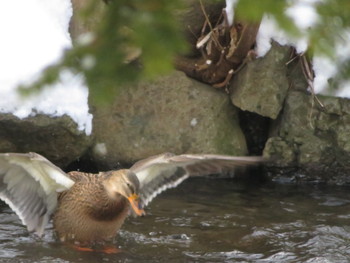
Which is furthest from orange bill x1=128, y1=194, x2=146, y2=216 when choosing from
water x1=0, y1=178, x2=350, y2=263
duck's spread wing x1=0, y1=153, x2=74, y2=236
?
duck's spread wing x1=0, y1=153, x2=74, y2=236

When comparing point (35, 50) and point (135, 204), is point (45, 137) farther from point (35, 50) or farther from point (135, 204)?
point (135, 204)

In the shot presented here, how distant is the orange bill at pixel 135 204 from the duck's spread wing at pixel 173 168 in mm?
547

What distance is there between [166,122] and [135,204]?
2.39 m

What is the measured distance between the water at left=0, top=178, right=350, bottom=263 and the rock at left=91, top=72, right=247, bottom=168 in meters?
0.47

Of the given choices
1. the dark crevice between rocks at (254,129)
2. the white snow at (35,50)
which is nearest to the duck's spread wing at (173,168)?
the white snow at (35,50)

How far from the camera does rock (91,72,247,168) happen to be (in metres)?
7.24

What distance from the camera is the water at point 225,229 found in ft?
17.6

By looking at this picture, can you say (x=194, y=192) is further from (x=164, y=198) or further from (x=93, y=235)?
(x=93, y=235)

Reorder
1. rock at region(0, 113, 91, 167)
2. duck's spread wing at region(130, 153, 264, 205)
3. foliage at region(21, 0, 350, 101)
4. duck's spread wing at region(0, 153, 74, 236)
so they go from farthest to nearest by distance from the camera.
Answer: rock at region(0, 113, 91, 167) → duck's spread wing at region(0, 153, 74, 236) → duck's spread wing at region(130, 153, 264, 205) → foliage at region(21, 0, 350, 101)

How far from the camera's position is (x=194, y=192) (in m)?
7.08

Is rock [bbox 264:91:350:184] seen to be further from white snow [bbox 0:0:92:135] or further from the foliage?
the foliage

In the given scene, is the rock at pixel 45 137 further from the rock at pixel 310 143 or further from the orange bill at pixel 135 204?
the rock at pixel 310 143

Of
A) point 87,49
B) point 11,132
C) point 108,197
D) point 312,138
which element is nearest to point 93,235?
point 108,197

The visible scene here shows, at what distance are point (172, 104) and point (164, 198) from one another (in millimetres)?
1097
